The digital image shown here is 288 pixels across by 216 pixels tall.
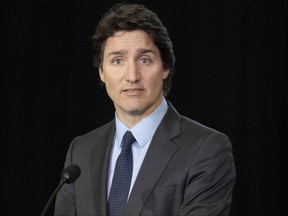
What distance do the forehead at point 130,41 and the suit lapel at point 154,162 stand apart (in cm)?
31

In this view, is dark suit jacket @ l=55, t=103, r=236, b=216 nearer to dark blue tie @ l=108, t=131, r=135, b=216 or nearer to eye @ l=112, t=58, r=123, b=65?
dark blue tie @ l=108, t=131, r=135, b=216

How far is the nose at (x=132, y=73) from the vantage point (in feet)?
7.52

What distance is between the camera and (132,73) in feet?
7.54

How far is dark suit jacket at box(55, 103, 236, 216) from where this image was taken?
2.16m

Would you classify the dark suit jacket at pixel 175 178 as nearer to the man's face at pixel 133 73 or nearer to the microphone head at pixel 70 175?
the man's face at pixel 133 73

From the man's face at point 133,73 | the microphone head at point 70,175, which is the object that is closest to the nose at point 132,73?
the man's face at point 133,73

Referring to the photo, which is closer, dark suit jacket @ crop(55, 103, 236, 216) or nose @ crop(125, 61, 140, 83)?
dark suit jacket @ crop(55, 103, 236, 216)

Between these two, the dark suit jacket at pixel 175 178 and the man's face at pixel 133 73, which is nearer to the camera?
the dark suit jacket at pixel 175 178

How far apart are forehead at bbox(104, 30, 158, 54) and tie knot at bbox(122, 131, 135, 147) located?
33 cm

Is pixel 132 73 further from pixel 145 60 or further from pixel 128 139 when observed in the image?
pixel 128 139

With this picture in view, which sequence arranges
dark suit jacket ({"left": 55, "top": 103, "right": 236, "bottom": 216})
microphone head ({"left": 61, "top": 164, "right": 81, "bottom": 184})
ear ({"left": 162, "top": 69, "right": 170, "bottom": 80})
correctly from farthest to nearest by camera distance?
1. ear ({"left": 162, "top": 69, "right": 170, "bottom": 80})
2. dark suit jacket ({"left": 55, "top": 103, "right": 236, "bottom": 216})
3. microphone head ({"left": 61, "top": 164, "right": 81, "bottom": 184})

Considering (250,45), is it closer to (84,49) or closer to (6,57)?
(84,49)

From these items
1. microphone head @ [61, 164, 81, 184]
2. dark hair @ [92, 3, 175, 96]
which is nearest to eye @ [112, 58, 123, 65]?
dark hair @ [92, 3, 175, 96]

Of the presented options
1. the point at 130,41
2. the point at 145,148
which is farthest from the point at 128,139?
the point at 130,41
